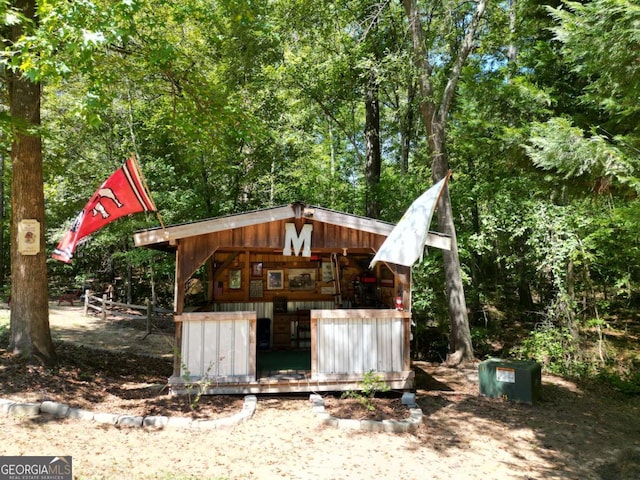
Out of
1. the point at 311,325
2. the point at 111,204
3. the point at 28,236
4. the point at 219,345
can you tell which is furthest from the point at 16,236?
the point at 311,325

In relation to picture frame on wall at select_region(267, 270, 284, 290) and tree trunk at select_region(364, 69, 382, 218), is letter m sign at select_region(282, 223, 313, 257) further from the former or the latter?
tree trunk at select_region(364, 69, 382, 218)

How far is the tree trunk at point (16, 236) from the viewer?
6.40 m

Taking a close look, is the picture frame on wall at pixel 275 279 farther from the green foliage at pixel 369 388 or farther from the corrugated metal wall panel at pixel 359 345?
the green foliage at pixel 369 388

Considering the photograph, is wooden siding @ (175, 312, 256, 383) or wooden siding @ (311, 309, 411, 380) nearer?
wooden siding @ (175, 312, 256, 383)

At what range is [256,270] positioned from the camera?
33.8ft

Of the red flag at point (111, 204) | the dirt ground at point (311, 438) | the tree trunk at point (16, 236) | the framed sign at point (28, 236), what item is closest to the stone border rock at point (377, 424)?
the dirt ground at point (311, 438)

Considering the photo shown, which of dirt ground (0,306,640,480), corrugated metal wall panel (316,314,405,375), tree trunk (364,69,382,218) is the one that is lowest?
dirt ground (0,306,640,480)

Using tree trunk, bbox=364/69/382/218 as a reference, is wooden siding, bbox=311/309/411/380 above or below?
below

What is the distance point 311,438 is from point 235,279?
552cm

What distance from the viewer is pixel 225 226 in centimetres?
674

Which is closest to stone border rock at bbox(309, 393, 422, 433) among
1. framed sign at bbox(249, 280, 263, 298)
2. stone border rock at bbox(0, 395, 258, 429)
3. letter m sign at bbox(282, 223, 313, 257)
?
stone border rock at bbox(0, 395, 258, 429)

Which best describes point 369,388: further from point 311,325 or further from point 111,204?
point 111,204

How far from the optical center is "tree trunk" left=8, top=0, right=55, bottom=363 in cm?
640

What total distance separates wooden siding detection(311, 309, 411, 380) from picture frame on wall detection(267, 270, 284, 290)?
3.48m
